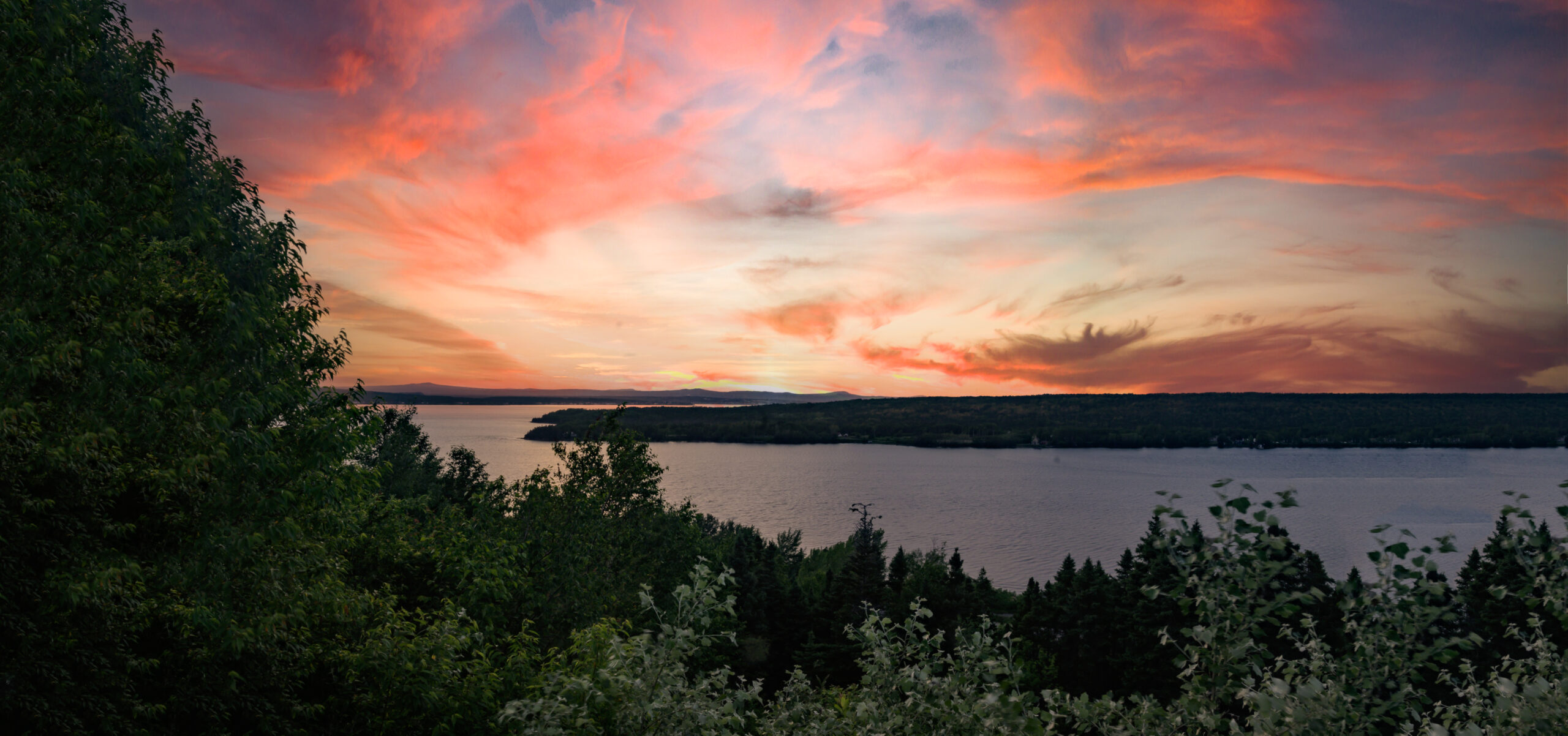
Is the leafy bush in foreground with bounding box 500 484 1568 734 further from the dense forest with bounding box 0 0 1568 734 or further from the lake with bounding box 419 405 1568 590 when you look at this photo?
the lake with bounding box 419 405 1568 590

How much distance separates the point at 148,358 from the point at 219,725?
6.79 metres

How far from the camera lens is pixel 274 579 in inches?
527

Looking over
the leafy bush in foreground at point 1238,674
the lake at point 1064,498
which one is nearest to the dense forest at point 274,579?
the leafy bush in foreground at point 1238,674

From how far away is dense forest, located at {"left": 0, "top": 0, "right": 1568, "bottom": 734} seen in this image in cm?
507

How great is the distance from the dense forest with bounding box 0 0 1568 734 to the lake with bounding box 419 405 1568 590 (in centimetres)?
7593

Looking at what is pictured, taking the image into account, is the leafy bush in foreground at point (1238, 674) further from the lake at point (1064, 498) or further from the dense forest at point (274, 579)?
the lake at point (1064, 498)

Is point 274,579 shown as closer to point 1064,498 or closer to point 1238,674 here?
point 1238,674

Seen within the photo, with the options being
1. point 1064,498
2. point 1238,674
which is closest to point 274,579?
point 1238,674

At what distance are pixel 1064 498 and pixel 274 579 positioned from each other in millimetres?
142499

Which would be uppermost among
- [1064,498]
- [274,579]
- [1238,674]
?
[1238,674]

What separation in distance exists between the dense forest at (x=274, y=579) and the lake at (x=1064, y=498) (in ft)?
249

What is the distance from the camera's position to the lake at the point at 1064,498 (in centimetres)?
9631

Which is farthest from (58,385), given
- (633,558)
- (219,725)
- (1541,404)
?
(1541,404)

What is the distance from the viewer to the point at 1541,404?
194m
